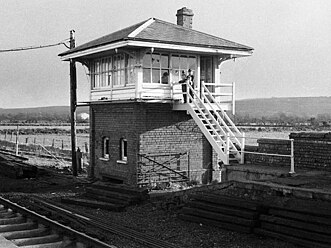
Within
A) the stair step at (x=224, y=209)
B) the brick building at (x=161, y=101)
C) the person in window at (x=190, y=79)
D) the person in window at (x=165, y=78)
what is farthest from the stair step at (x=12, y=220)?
the person in window at (x=165, y=78)

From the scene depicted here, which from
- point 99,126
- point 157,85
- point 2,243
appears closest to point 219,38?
point 157,85

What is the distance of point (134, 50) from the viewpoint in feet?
62.6

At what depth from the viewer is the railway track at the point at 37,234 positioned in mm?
9461

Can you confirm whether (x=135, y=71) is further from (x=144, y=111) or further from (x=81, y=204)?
(x=81, y=204)

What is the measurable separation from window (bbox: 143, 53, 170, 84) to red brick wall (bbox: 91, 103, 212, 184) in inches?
40.8

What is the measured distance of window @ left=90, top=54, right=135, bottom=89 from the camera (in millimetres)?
19984

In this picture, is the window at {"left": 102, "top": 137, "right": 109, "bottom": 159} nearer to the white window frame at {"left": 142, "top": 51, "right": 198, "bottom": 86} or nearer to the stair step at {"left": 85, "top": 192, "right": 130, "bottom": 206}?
the white window frame at {"left": 142, "top": 51, "right": 198, "bottom": 86}

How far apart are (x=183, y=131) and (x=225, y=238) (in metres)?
9.84

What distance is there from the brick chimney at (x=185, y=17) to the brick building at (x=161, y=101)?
3.62 ft

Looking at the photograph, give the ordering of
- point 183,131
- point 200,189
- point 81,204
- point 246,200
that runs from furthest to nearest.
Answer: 1. point 183,131
2. point 81,204
3. point 200,189
4. point 246,200

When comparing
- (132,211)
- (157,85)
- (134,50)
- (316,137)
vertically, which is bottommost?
(132,211)

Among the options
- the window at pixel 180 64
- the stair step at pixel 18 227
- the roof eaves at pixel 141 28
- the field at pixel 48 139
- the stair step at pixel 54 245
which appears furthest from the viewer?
the field at pixel 48 139

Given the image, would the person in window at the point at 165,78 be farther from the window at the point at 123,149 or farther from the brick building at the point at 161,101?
the window at the point at 123,149

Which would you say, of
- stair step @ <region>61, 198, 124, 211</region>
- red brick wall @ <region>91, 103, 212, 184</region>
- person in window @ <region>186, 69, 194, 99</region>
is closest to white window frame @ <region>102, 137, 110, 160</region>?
red brick wall @ <region>91, 103, 212, 184</region>
